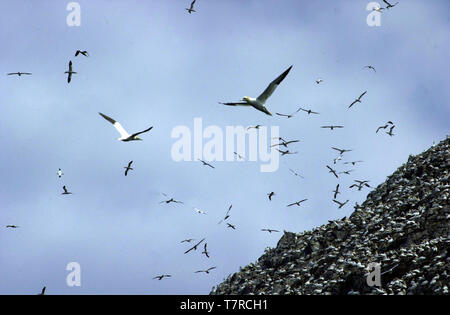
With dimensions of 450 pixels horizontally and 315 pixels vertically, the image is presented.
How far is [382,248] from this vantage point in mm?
49250

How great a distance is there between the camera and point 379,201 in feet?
209

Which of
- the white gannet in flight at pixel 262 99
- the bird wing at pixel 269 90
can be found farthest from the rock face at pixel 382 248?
the bird wing at pixel 269 90

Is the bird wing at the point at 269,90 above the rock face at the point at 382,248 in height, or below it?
above

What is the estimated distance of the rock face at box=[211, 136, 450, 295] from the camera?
42188 mm

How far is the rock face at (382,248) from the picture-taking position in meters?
42.2

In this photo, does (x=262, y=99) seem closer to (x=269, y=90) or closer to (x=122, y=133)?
(x=269, y=90)

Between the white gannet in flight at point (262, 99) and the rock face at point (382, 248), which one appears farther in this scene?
the rock face at point (382, 248)

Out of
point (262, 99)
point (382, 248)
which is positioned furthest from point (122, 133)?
point (382, 248)

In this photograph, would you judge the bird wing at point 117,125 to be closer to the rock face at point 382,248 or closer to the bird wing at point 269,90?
the bird wing at point 269,90

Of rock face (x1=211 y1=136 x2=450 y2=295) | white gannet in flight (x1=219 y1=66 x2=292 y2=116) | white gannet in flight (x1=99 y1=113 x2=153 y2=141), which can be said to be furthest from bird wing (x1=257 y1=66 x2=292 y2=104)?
rock face (x1=211 y1=136 x2=450 y2=295)
